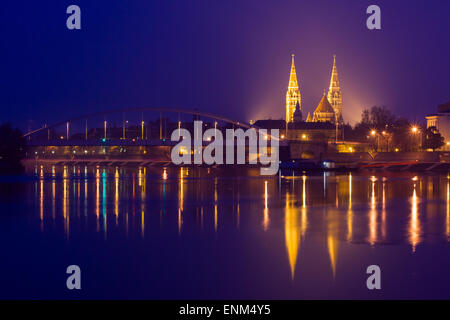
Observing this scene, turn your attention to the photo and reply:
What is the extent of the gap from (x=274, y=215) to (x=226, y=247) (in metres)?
7.26

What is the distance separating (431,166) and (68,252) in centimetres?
5462

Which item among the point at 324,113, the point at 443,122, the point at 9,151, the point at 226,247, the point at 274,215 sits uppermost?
the point at 324,113

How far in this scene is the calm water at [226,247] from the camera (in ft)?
45.2

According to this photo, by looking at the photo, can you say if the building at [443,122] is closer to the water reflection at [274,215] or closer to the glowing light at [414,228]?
the water reflection at [274,215]

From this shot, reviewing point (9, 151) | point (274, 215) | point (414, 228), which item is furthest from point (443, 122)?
point (414, 228)

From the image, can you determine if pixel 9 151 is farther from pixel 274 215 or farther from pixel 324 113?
pixel 324 113

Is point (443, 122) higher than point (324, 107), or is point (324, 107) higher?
point (324, 107)

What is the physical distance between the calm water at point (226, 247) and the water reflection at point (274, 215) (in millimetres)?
45

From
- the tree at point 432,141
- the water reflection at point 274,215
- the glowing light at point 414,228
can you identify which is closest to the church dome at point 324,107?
the tree at point 432,141

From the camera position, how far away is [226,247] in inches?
713

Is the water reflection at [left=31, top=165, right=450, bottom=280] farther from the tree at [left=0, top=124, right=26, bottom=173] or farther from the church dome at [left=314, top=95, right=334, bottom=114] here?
the church dome at [left=314, top=95, right=334, bottom=114]

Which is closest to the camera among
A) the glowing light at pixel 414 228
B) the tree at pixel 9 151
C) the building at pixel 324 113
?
the glowing light at pixel 414 228

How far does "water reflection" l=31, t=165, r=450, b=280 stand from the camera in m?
19.3
